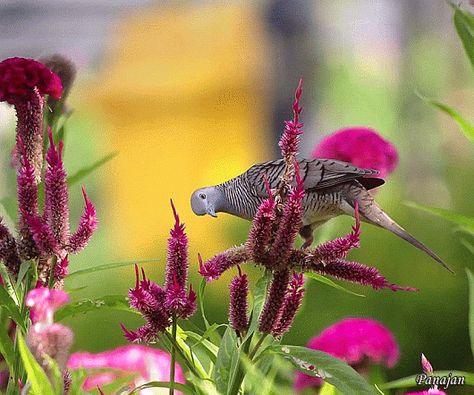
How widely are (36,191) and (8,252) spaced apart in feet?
0.13

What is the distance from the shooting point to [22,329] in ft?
2.18

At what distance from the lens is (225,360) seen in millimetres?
650

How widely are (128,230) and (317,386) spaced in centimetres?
260

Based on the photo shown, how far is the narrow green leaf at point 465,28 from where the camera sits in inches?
31.8

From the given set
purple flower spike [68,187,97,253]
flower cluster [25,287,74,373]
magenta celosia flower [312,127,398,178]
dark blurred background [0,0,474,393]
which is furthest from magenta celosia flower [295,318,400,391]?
dark blurred background [0,0,474,393]

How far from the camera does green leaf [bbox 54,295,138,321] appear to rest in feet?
2.24

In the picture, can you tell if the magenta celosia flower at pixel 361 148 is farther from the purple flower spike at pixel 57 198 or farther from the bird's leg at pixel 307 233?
the purple flower spike at pixel 57 198

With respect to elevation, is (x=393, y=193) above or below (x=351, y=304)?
above

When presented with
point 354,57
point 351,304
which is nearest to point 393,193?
point 351,304

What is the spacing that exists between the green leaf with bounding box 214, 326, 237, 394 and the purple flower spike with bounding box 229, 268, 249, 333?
0.02 m

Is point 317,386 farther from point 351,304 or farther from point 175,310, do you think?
point 351,304

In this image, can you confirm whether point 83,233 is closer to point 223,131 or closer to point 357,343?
point 357,343

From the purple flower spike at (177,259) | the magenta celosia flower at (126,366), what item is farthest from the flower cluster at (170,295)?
the magenta celosia flower at (126,366)

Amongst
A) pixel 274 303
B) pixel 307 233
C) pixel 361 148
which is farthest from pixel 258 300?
pixel 361 148
